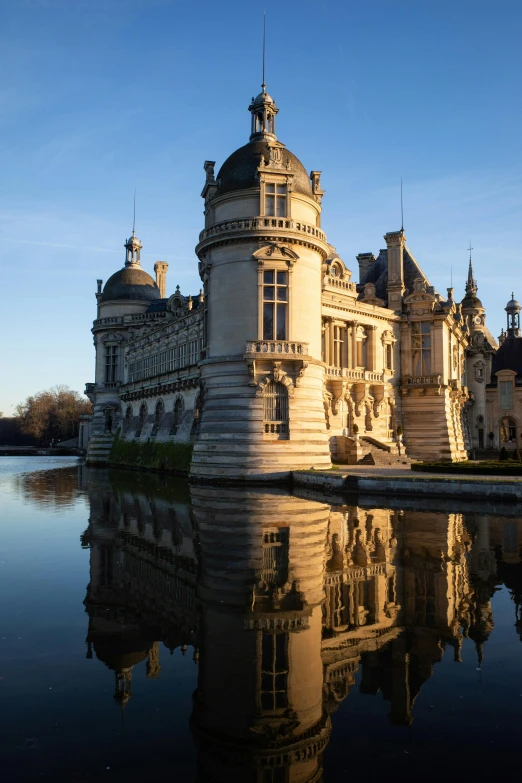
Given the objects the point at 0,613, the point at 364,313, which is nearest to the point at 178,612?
the point at 0,613

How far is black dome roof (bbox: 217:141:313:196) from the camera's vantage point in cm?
3919

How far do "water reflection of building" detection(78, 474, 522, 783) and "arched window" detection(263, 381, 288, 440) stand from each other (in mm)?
15270

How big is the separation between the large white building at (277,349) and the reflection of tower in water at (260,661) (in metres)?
19.5

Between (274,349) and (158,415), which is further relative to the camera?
(158,415)

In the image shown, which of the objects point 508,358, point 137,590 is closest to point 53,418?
point 508,358

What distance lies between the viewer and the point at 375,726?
7.44 metres

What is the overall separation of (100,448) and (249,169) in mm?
42806

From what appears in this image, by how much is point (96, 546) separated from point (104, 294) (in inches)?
2410

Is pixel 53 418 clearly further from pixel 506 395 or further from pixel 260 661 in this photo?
pixel 260 661

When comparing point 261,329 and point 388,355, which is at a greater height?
point 388,355

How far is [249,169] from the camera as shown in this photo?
39469mm

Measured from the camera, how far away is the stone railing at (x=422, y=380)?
5434 centimetres

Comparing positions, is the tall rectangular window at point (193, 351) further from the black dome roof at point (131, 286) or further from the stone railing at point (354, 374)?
the black dome roof at point (131, 286)

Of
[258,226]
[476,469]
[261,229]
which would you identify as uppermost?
[258,226]
